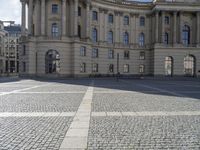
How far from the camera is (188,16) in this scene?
7400 centimetres

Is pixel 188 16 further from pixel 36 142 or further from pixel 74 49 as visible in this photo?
pixel 36 142

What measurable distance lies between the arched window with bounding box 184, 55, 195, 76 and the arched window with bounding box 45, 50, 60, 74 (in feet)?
120

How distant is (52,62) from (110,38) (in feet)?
70.5

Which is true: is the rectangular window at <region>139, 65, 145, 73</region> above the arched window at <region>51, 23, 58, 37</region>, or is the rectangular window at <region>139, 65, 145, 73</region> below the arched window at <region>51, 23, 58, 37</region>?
below

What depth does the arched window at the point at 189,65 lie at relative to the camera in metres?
73.1

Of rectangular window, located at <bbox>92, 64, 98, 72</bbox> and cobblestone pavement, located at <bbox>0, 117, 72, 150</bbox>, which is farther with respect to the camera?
rectangular window, located at <bbox>92, 64, 98, 72</bbox>

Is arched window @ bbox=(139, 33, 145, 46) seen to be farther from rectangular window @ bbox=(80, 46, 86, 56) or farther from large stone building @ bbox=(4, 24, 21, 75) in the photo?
large stone building @ bbox=(4, 24, 21, 75)

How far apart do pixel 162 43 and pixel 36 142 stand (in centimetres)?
6762

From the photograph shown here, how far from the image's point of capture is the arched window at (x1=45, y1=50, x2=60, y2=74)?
5963 centimetres

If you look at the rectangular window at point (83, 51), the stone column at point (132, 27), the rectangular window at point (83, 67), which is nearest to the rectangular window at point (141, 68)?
the stone column at point (132, 27)

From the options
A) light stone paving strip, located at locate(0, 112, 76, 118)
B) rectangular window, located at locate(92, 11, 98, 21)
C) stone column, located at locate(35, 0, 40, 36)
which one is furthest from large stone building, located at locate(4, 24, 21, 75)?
light stone paving strip, located at locate(0, 112, 76, 118)

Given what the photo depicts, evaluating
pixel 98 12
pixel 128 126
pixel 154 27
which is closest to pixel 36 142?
pixel 128 126

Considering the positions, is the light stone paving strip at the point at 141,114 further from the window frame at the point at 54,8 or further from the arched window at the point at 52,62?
the window frame at the point at 54,8

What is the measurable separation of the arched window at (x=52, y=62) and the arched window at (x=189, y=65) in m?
36.5
